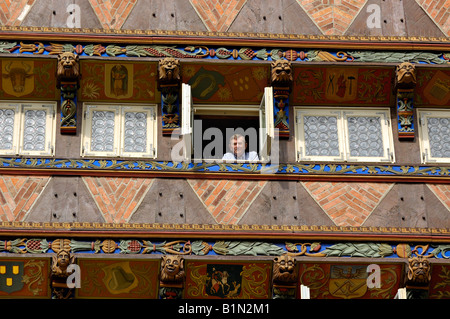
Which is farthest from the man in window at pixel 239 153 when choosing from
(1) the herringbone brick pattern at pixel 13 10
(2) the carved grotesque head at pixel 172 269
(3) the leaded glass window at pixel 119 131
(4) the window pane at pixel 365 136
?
(1) the herringbone brick pattern at pixel 13 10

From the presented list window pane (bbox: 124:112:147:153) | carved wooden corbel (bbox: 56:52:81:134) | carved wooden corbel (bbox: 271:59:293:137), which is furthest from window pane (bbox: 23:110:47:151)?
carved wooden corbel (bbox: 271:59:293:137)

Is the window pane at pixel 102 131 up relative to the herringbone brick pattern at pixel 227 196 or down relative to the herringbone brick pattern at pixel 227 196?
Answer: up

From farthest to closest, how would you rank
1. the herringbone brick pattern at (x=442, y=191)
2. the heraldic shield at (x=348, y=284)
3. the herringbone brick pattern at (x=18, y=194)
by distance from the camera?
the herringbone brick pattern at (x=442, y=191), the herringbone brick pattern at (x=18, y=194), the heraldic shield at (x=348, y=284)

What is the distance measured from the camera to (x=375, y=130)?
17.3 metres

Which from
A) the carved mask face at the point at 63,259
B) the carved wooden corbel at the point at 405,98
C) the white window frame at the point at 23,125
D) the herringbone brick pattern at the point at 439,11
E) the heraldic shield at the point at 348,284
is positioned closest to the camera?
the carved mask face at the point at 63,259

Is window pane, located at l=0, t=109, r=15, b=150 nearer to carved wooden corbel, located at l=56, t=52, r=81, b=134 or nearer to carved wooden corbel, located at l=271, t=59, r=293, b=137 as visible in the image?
carved wooden corbel, located at l=56, t=52, r=81, b=134

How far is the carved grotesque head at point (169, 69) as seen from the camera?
55.6 ft

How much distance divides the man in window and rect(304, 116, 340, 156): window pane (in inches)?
28.0

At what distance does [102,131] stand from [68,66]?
3.12ft

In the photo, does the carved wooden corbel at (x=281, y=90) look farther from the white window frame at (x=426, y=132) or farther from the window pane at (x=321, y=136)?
the white window frame at (x=426, y=132)

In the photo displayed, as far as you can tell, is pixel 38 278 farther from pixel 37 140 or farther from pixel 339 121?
pixel 339 121

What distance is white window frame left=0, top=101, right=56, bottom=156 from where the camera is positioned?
16.8m

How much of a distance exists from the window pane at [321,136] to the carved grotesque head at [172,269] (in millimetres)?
2402

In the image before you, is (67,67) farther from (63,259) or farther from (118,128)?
(63,259)
